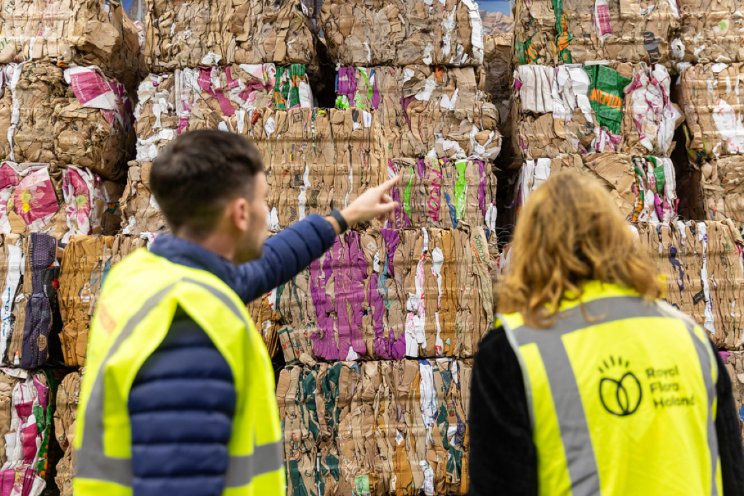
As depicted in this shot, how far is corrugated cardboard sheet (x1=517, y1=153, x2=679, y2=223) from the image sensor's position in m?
2.40

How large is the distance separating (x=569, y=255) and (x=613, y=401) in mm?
236

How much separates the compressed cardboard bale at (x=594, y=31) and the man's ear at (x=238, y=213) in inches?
75.4

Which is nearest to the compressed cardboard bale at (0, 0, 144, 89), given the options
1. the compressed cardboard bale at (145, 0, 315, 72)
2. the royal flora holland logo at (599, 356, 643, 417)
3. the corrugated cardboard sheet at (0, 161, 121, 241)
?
the compressed cardboard bale at (145, 0, 315, 72)

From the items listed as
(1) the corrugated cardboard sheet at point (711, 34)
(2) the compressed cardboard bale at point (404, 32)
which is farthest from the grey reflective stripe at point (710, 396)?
(1) the corrugated cardboard sheet at point (711, 34)

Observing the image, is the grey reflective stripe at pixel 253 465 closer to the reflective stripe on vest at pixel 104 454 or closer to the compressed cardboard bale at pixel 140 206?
the reflective stripe on vest at pixel 104 454

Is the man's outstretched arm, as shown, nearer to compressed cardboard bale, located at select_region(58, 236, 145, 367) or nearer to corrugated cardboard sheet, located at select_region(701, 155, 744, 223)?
compressed cardboard bale, located at select_region(58, 236, 145, 367)

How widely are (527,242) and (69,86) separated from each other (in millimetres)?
2203

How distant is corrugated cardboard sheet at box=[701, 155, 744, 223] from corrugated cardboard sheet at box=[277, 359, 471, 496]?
4.18 ft

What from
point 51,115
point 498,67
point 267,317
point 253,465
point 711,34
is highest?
point 498,67

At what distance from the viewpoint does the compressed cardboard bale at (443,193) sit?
7.76ft

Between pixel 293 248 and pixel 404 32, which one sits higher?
pixel 404 32

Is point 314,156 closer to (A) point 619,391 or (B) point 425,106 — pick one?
(B) point 425,106

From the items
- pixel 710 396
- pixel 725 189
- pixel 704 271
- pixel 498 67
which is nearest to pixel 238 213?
pixel 710 396

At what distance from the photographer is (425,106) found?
2500 mm
